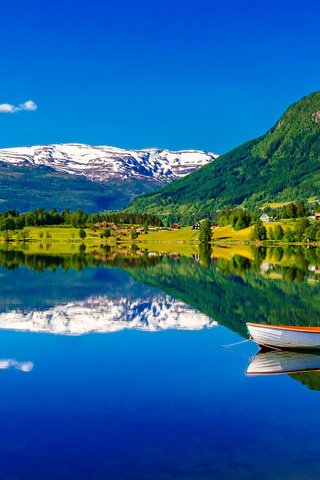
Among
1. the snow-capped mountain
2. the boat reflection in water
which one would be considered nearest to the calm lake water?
the snow-capped mountain

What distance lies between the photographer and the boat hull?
41094 millimetres

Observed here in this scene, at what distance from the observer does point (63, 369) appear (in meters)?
39.3

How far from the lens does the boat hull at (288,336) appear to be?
41094mm

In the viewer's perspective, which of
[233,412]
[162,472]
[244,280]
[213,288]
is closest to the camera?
[162,472]

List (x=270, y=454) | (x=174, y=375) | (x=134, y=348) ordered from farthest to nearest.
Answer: (x=134, y=348), (x=174, y=375), (x=270, y=454)

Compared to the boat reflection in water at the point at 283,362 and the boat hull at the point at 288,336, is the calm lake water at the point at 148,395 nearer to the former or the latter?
the boat reflection in water at the point at 283,362

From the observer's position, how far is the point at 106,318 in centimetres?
5950

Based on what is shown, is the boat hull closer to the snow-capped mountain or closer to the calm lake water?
the calm lake water

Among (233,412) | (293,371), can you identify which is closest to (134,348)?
(293,371)

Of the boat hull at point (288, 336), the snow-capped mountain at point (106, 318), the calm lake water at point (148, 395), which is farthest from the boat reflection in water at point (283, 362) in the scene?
the snow-capped mountain at point (106, 318)

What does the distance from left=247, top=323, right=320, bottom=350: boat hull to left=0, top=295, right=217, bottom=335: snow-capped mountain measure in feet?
40.9

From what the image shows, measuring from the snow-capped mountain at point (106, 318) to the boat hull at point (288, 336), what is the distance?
40.9 feet

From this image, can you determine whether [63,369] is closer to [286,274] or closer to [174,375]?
[174,375]

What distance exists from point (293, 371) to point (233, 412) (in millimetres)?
9600
